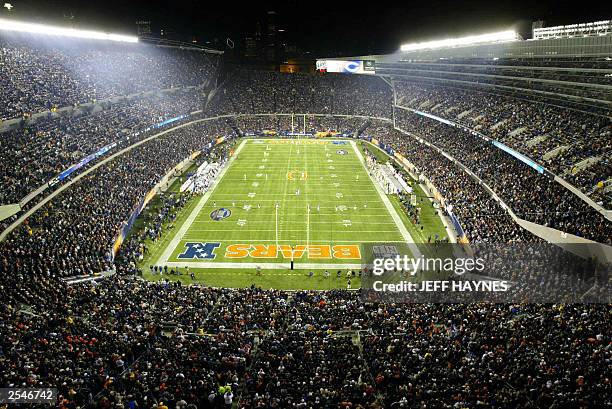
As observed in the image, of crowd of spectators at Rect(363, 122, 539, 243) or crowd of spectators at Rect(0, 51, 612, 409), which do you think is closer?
crowd of spectators at Rect(0, 51, 612, 409)

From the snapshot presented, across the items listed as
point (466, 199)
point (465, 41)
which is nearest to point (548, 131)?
point (466, 199)

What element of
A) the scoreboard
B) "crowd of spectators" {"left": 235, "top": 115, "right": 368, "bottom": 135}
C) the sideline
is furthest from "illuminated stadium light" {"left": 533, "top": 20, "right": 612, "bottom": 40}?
the scoreboard

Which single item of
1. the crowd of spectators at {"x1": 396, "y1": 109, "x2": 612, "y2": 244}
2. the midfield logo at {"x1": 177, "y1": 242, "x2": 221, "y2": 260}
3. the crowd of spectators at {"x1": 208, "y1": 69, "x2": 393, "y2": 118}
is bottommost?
the midfield logo at {"x1": 177, "y1": 242, "x2": 221, "y2": 260}

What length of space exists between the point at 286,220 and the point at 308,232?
10.5 ft

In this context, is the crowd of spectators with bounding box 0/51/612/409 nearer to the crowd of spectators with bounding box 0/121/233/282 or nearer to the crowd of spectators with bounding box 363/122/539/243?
the crowd of spectators with bounding box 0/121/233/282

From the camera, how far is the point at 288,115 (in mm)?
90688

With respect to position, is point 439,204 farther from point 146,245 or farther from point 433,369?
point 433,369

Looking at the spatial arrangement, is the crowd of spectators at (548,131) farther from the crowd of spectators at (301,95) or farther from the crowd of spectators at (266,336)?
the crowd of spectators at (301,95)

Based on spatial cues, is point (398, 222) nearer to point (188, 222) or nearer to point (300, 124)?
point (188, 222)

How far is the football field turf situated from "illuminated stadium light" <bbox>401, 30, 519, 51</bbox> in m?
24.2

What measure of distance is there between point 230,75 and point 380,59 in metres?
33.7

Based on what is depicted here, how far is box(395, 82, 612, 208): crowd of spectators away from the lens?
31977 mm

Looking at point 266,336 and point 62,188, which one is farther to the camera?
point 62,188

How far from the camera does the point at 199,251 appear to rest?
34531 mm
